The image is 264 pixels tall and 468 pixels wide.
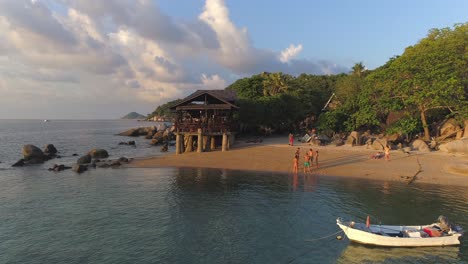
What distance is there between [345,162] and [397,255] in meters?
17.6

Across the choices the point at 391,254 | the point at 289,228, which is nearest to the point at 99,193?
the point at 289,228

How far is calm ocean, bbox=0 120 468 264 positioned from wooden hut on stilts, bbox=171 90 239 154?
10972mm

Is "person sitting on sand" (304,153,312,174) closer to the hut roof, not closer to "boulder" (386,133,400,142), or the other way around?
the hut roof

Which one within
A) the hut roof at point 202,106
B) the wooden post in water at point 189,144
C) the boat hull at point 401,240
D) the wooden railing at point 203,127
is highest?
the hut roof at point 202,106

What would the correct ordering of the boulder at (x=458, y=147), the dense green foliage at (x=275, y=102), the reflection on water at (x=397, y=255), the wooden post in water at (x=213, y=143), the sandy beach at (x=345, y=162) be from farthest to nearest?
the dense green foliage at (x=275, y=102) → the wooden post in water at (x=213, y=143) → the boulder at (x=458, y=147) → the sandy beach at (x=345, y=162) → the reflection on water at (x=397, y=255)

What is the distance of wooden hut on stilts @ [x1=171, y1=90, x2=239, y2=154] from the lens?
35875mm

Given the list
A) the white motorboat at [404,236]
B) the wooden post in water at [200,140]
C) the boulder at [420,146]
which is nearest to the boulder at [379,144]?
the boulder at [420,146]

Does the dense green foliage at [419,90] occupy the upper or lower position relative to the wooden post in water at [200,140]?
upper

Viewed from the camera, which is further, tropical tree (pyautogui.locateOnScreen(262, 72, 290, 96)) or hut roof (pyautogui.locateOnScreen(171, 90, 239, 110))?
tropical tree (pyautogui.locateOnScreen(262, 72, 290, 96))

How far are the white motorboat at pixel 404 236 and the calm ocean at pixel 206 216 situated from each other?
0.31 metres

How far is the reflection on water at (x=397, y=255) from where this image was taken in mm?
11484

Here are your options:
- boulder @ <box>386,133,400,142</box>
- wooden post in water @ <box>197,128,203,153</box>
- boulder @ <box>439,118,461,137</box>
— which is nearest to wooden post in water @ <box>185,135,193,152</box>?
wooden post in water @ <box>197,128,203,153</box>

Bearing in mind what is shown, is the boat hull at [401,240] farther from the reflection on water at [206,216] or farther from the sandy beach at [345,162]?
the sandy beach at [345,162]

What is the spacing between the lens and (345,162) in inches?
1134
